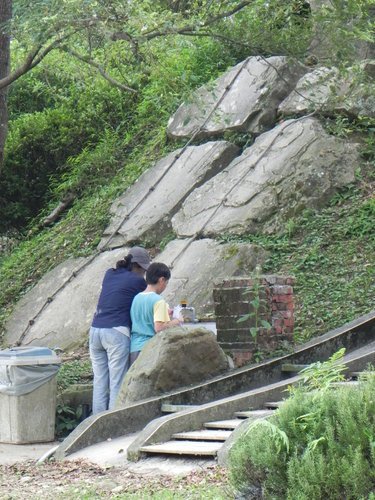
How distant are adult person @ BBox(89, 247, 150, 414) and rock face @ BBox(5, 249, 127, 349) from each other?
4233 millimetres

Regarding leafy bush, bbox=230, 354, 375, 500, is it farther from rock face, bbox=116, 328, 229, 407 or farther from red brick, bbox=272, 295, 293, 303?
red brick, bbox=272, 295, 293, 303

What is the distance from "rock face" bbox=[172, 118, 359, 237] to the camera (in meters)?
13.9

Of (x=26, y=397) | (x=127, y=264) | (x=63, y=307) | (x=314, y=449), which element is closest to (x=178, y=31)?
(x=127, y=264)

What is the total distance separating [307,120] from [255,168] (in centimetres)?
108

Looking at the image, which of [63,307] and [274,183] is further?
[63,307]

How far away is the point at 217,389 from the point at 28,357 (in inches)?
77.2

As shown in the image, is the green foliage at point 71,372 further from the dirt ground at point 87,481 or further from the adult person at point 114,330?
the dirt ground at point 87,481

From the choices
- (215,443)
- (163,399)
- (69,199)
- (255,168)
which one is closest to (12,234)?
(69,199)

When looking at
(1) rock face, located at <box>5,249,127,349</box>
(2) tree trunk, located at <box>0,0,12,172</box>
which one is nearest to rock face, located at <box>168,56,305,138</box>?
(1) rock face, located at <box>5,249,127,349</box>

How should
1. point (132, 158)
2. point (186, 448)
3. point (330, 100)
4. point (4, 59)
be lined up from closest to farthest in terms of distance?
1. point (186, 448)
2. point (4, 59)
3. point (330, 100)
4. point (132, 158)

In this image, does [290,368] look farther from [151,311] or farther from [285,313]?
[151,311]

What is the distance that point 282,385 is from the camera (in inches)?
329

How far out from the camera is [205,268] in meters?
13.4

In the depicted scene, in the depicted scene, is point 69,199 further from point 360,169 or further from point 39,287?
point 360,169
